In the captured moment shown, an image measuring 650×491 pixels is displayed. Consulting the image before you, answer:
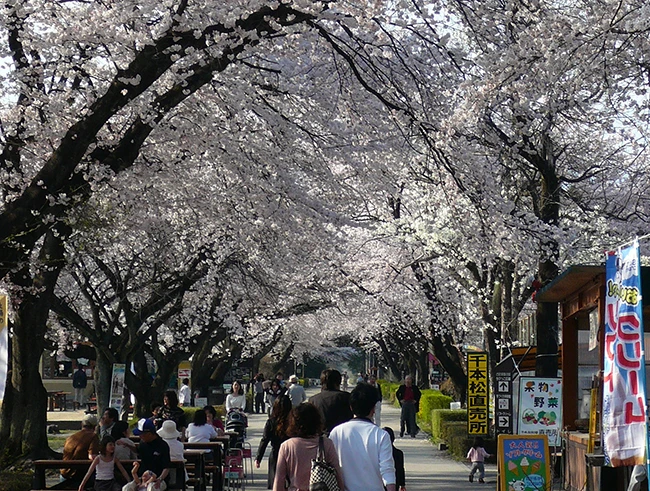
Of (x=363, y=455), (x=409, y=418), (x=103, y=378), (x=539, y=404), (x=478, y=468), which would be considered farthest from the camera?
(x=409, y=418)

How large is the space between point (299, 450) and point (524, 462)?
5.81m

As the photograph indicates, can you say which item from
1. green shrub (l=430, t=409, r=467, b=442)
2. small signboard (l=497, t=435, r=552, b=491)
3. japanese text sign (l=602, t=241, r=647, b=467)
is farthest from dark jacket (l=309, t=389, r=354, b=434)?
green shrub (l=430, t=409, r=467, b=442)

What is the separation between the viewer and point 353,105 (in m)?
15.3

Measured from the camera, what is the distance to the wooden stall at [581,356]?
11.1m

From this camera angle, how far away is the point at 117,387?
2142cm

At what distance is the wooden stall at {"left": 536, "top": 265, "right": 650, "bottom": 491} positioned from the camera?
11.1m

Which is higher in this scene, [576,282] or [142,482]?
[576,282]

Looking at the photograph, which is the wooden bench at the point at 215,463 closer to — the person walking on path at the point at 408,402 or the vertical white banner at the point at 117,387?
the vertical white banner at the point at 117,387

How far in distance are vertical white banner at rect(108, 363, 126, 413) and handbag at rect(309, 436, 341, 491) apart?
1485 centimetres

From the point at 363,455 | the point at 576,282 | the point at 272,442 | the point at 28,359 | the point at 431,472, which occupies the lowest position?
the point at 431,472

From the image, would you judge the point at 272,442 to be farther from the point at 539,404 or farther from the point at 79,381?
the point at 79,381

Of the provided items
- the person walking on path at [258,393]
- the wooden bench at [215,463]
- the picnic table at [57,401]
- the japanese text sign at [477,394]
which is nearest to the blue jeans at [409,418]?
the japanese text sign at [477,394]

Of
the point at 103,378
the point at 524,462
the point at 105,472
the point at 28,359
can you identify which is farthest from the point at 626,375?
the point at 103,378

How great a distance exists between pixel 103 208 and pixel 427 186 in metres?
6.94
